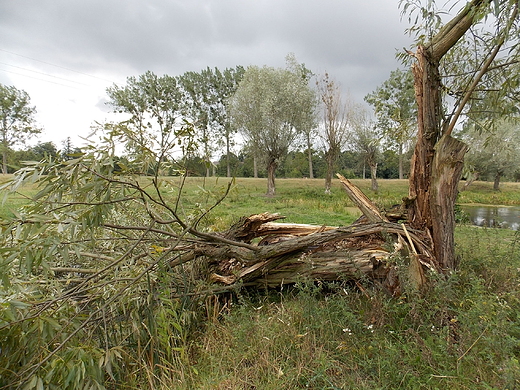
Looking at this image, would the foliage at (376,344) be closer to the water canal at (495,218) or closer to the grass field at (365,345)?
the grass field at (365,345)

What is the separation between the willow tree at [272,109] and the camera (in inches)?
851

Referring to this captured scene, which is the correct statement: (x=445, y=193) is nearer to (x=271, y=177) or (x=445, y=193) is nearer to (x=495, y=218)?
(x=495, y=218)

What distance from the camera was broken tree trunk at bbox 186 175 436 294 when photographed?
3186 mm

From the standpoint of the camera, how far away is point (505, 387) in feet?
5.57

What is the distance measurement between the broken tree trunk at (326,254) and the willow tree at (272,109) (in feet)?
59.1

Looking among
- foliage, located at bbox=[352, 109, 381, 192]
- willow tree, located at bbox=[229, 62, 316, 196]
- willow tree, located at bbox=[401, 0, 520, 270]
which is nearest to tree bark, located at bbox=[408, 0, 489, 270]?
willow tree, located at bbox=[401, 0, 520, 270]

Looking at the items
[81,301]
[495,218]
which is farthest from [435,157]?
[495,218]

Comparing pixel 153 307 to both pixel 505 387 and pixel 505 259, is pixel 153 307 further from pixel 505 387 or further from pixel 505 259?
pixel 505 259

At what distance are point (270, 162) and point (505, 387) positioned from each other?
21085 millimetres

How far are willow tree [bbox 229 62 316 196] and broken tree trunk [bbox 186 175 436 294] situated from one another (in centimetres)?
1801

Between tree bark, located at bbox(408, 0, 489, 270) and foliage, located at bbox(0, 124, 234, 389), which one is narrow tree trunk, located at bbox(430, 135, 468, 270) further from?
foliage, located at bbox(0, 124, 234, 389)

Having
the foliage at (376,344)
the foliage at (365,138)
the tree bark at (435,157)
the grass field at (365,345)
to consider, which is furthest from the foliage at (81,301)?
the foliage at (365,138)

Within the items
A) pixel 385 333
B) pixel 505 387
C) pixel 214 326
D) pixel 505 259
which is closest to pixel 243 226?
pixel 214 326

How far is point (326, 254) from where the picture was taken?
3467 millimetres
